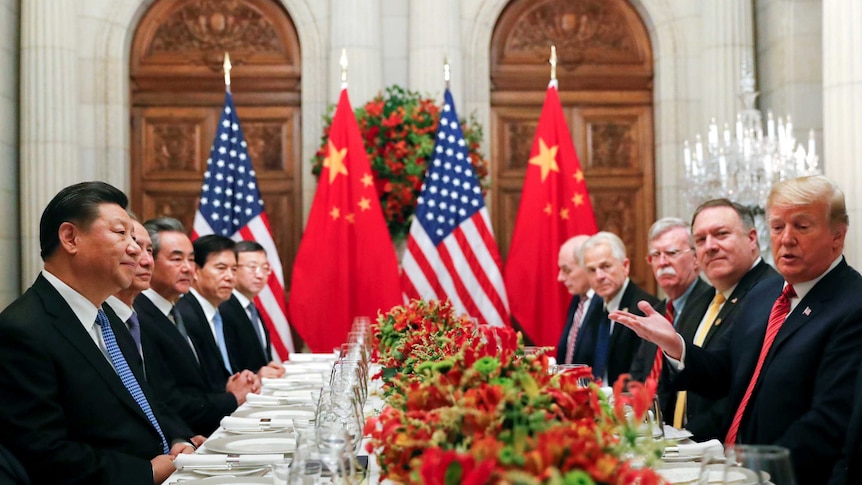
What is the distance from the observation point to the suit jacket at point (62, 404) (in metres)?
2.64

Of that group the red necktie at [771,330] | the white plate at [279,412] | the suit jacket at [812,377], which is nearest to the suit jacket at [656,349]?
the red necktie at [771,330]

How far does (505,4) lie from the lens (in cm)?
871

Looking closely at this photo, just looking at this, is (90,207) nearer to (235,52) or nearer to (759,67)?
(235,52)

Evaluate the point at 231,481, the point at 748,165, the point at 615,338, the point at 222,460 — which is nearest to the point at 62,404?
the point at 222,460

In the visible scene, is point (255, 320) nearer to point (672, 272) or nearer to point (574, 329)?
point (574, 329)

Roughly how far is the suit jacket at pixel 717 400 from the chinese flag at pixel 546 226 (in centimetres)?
339

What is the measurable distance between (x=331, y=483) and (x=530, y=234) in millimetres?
6294

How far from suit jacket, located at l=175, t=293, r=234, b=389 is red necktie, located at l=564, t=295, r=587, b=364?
86.7 inches

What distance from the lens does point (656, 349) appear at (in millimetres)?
4598

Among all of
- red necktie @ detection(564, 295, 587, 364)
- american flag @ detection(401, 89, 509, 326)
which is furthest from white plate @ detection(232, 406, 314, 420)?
american flag @ detection(401, 89, 509, 326)

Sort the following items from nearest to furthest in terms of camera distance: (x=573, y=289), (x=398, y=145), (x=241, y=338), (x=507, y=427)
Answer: (x=507, y=427) < (x=241, y=338) < (x=573, y=289) < (x=398, y=145)

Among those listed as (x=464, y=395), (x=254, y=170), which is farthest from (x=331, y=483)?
(x=254, y=170)

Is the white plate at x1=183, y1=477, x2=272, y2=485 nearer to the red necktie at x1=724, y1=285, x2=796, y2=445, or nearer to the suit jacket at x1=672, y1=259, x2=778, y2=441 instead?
the red necktie at x1=724, y1=285, x2=796, y2=445

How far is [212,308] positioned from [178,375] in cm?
109
